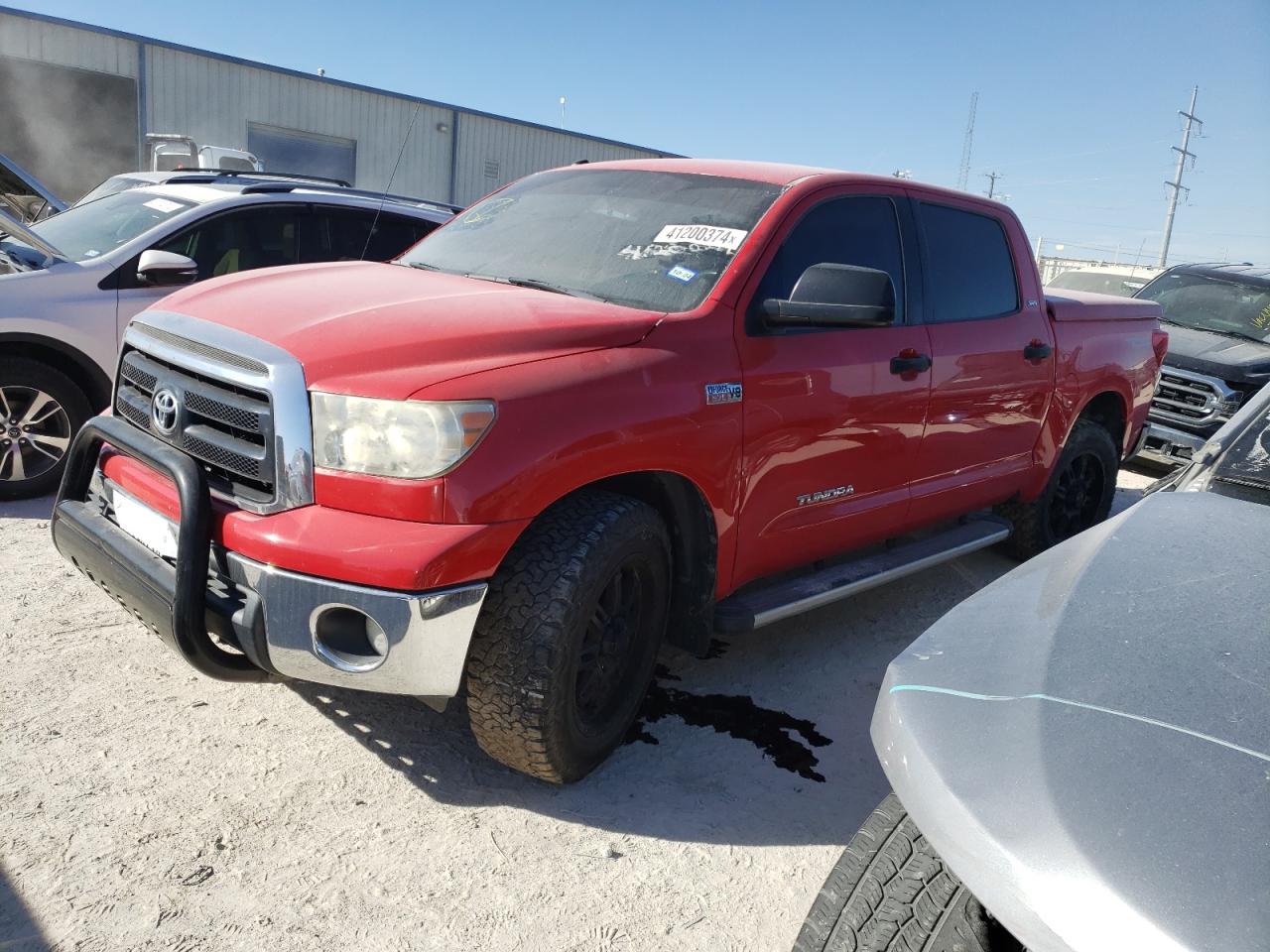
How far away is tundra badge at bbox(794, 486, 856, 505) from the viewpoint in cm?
337

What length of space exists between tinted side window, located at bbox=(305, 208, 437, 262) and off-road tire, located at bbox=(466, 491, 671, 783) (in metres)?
3.66

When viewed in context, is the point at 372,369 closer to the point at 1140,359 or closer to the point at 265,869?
the point at 265,869

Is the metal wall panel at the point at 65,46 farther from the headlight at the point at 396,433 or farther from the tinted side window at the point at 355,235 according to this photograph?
the headlight at the point at 396,433

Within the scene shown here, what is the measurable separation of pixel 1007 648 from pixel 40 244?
16.8 ft

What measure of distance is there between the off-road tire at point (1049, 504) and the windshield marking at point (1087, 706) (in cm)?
379

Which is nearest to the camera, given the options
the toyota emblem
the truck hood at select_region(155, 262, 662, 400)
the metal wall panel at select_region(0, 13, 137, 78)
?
the truck hood at select_region(155, 262, 662, 400)

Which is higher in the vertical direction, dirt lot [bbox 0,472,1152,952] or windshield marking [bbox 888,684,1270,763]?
windshield marking [bbox 888,684,1270,763]

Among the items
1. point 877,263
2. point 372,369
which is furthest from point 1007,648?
point 877,263

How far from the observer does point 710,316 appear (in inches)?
118

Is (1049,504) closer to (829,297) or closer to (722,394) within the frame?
(829,297)

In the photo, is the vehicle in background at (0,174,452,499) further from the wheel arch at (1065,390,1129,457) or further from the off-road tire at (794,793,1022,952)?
the off-road tire at (794,793,1022,952)

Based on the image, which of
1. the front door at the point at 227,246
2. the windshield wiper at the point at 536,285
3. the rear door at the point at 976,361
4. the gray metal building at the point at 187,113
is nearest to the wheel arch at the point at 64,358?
the front door at the point at 227,246

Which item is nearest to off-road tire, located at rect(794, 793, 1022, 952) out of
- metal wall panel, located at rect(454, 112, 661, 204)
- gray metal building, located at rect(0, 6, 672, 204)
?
gray metal building, located at rect(0, 6, 672, 204)

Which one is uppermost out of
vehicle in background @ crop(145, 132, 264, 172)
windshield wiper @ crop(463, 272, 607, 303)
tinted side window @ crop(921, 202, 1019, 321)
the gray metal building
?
the gray metal building
